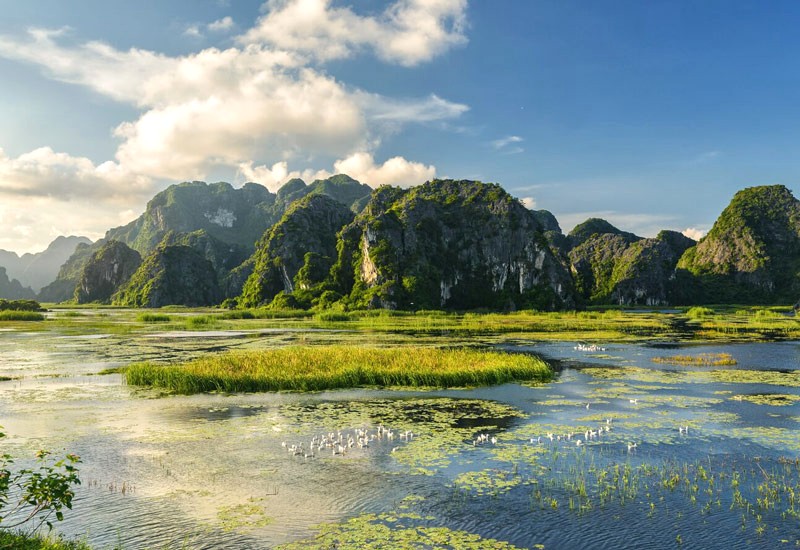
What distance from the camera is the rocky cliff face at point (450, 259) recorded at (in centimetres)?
15475

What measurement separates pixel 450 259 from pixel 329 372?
156402 mm

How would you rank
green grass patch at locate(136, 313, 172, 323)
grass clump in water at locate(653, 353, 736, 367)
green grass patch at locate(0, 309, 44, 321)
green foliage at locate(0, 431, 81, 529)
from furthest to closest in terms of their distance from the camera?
green grass patch at locate(0, 309, 44, 321), green grass patch at locate(136, 313, 172, 323), grass clump in water at locate(653, 353, 736, 367), green foliage at locate(0, 431, 81, 529)

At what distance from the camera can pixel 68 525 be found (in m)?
12.6

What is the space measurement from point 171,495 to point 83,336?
61.2 m

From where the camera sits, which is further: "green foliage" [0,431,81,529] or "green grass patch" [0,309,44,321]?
"green grass patch" [0,309,44,321]

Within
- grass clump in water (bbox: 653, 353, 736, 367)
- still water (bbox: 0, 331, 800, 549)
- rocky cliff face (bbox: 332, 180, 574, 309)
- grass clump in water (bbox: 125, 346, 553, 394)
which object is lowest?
grass clump in water (bbox: 653, 353, 736, 367)

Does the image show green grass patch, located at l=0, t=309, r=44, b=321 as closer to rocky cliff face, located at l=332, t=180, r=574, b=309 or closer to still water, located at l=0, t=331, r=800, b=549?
rocky cliff face, located at l=332, t=180, r=574, b=309

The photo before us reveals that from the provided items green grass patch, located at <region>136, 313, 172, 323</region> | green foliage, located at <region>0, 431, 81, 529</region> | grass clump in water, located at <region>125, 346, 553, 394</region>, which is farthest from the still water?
green grass patch, located at <region>136, 313, 172, 323</region>

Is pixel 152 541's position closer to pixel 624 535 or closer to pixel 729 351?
pixel 624 535

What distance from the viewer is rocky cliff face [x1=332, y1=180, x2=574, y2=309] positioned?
6093 inches

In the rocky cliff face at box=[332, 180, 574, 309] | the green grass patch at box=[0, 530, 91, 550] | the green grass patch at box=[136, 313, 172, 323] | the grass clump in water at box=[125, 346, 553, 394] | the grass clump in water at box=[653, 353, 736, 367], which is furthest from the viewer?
the rocky cliff face at box=[332, 180, 574, 309]

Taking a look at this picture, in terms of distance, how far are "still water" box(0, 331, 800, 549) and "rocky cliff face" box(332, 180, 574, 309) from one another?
4606 inches

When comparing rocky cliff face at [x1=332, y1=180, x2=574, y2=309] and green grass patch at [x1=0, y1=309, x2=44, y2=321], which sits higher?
rocky cliff face at [x1=332, y1=180, x2=574, y2=309]

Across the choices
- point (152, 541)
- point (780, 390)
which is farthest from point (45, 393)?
point (780, 390)
